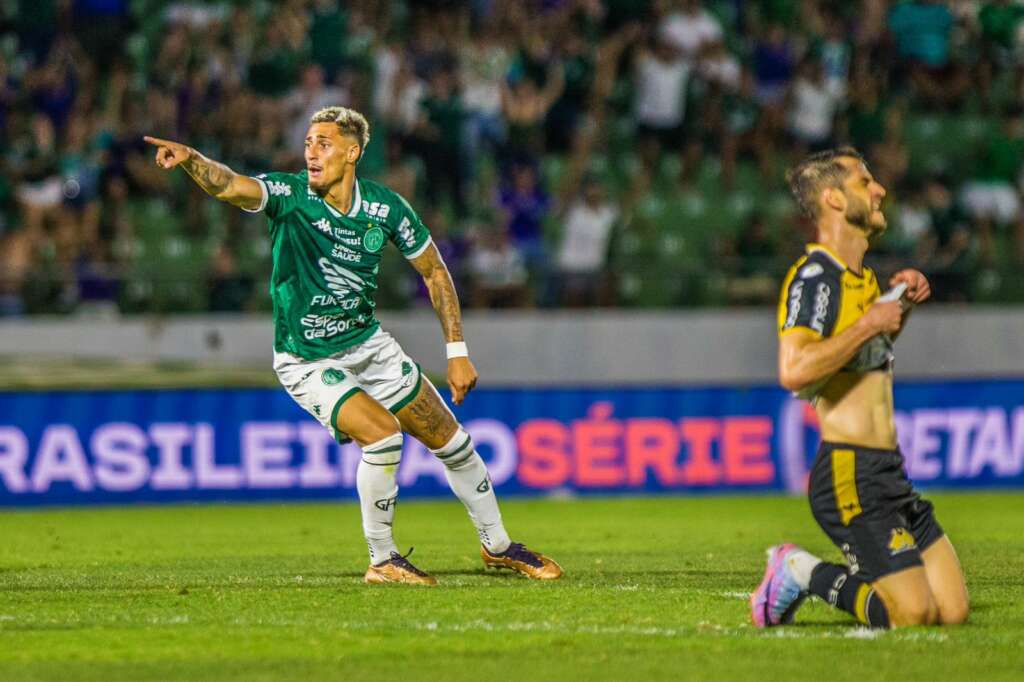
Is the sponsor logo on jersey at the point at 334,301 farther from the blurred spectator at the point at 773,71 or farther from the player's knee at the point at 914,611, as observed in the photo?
the blurred spectator at the point at 773,71

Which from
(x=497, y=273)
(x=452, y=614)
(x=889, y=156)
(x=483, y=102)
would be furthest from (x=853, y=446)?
(x=889, y=156)

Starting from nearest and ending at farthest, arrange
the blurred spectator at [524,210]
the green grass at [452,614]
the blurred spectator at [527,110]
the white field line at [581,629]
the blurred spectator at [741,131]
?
the green grass at [452,614], the white field line at [581,629], the blurred spectator at [524,210], the blurred spectator at [527,110], the blurred spectator at [741,131]

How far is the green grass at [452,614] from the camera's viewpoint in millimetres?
6055

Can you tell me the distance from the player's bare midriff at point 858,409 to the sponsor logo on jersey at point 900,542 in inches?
13.8

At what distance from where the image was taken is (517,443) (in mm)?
16125

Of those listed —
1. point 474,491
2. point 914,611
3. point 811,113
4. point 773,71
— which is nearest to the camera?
point 914,611

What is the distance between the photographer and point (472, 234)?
1819 cm

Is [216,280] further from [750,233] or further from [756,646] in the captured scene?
[756,646]

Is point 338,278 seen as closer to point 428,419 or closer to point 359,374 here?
point 359,374

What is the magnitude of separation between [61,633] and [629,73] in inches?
557

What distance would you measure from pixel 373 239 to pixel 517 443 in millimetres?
7529

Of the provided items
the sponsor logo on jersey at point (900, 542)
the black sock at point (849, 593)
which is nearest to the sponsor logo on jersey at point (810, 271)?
the sponsor logo on jersey at point (900, 542)

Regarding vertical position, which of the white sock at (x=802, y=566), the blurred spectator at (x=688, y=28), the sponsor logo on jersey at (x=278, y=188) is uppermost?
the blurred spectator at (x=688, y=28)

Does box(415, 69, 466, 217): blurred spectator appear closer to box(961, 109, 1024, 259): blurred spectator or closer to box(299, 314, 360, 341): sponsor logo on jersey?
box(961, 109, 1024, 259): blurred spectator
